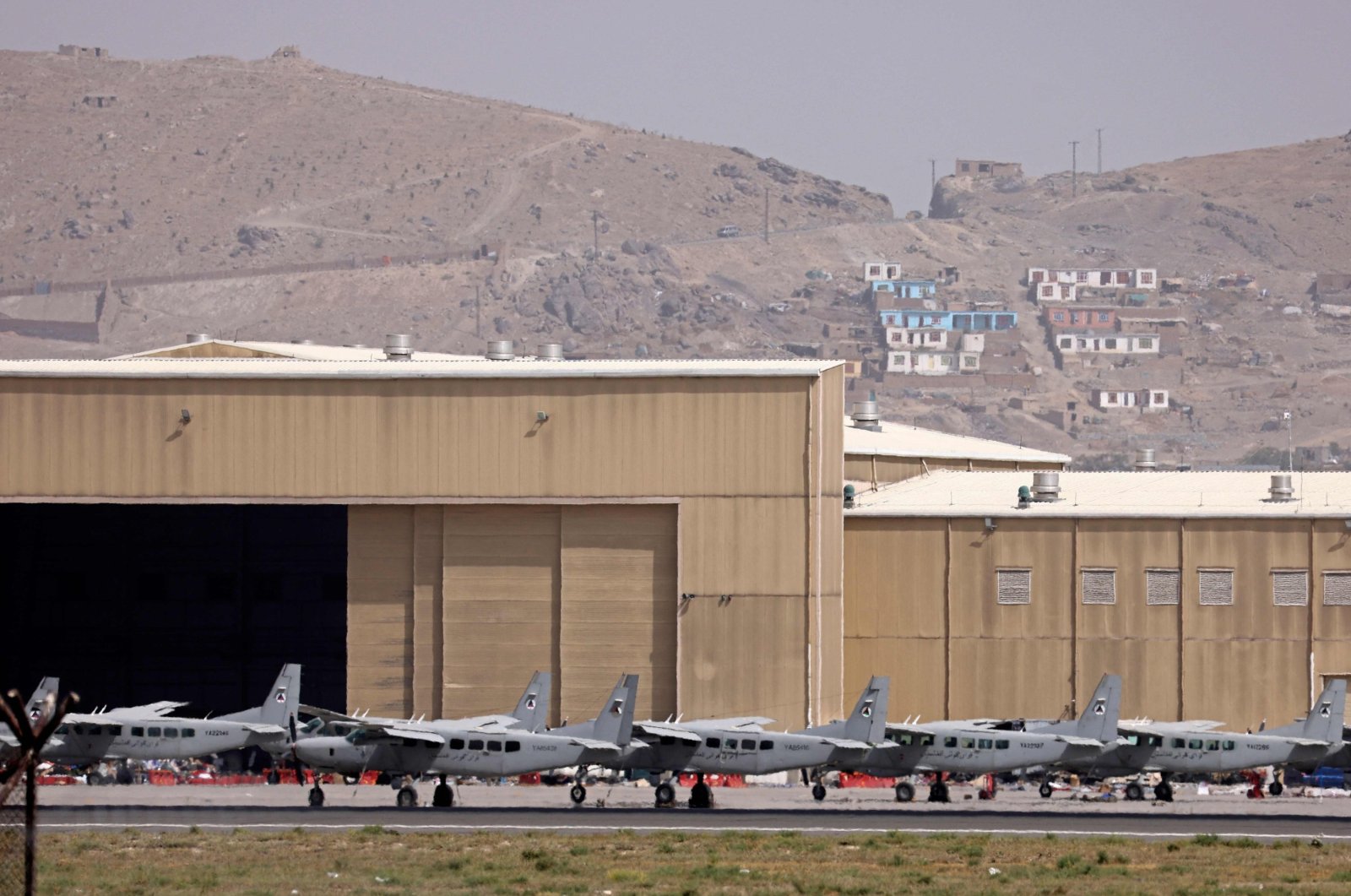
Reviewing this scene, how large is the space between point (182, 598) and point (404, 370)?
1782 cm

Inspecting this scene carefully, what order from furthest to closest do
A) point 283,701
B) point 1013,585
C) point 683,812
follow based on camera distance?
point 1013,585 < point 283,701 < point 683,812

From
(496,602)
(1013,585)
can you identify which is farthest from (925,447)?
(496,602)

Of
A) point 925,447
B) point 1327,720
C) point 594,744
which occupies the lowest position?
point 594,744

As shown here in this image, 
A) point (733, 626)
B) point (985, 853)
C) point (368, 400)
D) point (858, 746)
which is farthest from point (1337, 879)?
point (368, 400)

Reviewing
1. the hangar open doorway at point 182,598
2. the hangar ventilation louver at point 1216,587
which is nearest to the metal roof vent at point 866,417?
the hangar open doorway at point 182,598

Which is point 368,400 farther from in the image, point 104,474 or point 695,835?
point 695,835

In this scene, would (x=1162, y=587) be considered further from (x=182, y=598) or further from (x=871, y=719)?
(x=182, y=598)

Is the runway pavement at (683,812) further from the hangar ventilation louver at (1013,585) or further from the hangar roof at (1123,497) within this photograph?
the hangar roof at (1123,497)

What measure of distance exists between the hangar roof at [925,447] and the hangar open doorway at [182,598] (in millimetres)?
20246

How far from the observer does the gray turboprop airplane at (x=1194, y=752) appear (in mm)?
57469

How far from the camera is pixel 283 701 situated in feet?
196

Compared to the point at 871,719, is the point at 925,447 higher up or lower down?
higher up

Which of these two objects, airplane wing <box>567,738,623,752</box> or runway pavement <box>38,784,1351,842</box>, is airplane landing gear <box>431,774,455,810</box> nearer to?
runway pavement <box>38,784,1351,842</box>

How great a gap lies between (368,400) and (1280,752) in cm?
2774
